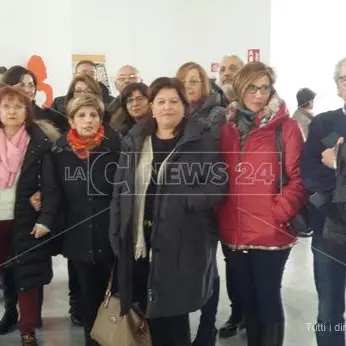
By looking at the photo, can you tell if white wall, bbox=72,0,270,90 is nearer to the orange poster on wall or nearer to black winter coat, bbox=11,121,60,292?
the orange poster on wall

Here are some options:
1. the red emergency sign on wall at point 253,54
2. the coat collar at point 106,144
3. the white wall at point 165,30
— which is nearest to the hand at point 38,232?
the coat collar at point 106,144

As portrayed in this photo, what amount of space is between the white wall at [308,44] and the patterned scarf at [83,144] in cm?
304

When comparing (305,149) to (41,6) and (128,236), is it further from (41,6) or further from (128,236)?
(41,6)

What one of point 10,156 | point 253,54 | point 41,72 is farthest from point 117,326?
point 253,54

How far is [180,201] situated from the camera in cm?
168

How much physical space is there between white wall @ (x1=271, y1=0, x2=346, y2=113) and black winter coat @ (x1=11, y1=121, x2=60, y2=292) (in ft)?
10.2

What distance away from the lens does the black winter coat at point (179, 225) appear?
1683mm

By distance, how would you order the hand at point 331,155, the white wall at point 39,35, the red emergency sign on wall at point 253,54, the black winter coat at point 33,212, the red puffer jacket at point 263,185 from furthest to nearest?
the red emergency sign on wall at point 253,54 → the white wall at point 39,35 → the black winter coat at point 33,212 → the red puffer jacket at point 263,185 → the hand at point 331,155

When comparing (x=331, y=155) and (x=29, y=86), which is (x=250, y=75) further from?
(x=29, y=86)

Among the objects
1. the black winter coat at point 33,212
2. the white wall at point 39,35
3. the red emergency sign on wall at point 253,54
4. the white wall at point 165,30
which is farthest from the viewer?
the red emergency sign on wall at point 253,54

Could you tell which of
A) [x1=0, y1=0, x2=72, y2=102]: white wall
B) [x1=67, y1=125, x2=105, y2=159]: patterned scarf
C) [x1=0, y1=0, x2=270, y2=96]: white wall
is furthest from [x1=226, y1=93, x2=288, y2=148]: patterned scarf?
[x1=0, y1=0, x2=270, y2=96]: white wall

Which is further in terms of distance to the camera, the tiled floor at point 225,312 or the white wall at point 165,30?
the white wall at point 165,30

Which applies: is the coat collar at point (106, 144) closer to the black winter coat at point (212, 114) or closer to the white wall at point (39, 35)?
the black winter coat at point (212, 114)

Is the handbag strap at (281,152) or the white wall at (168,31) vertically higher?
the white wall at (168,31)
